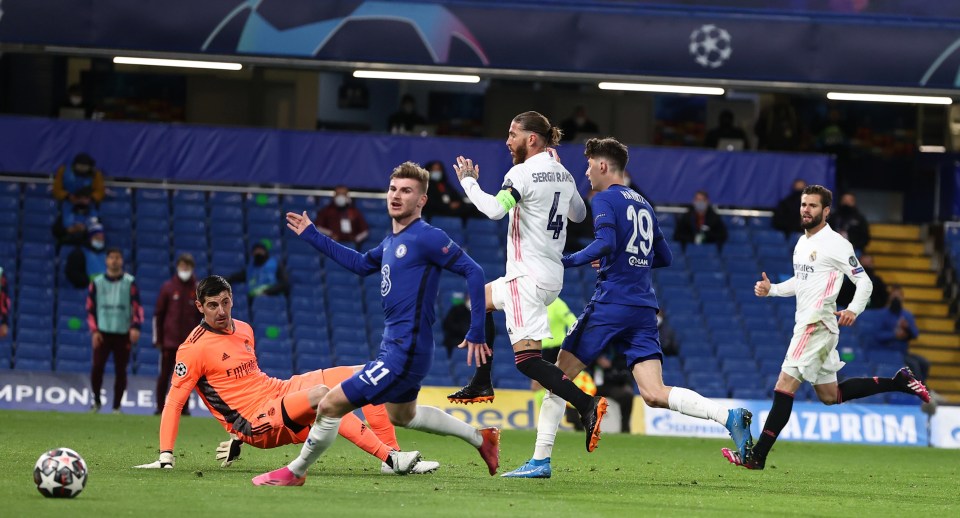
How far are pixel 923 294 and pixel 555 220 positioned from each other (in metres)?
17.3

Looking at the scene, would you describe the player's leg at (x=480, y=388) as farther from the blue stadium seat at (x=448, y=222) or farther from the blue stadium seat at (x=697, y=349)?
the blue stadium seat at (x=448, y=222)

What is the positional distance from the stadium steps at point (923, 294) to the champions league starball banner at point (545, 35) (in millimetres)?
4408

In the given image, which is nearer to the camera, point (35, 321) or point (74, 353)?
point (74, 353)

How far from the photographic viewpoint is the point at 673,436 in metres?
19.6

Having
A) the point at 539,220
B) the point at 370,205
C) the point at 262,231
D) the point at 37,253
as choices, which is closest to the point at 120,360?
the point at 37,253

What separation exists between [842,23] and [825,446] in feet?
25.4

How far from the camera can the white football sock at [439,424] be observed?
997 cm

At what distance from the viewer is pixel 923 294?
2614cm

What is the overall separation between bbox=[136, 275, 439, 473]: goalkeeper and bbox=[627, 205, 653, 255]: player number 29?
6.95 ft

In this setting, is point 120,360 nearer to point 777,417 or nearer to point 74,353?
point 74,353

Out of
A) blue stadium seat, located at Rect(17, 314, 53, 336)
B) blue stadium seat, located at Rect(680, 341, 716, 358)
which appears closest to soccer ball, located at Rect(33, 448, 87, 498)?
blue stadium seat, located at Rect(17, 314, 53, 336)

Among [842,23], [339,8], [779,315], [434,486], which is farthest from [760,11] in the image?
[434,486]

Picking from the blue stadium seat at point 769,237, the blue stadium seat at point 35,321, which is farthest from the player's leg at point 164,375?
the blue stadium seat at point 769,237

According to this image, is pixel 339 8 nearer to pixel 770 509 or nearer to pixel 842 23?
pixel 842 23
